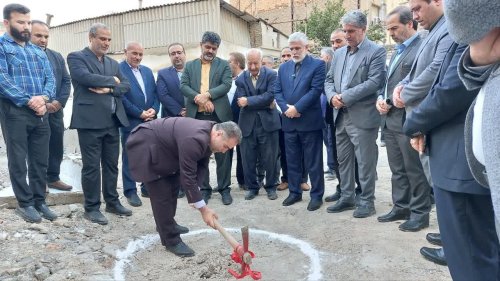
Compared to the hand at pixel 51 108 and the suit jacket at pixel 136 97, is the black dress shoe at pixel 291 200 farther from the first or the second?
the hand at pixel 51 108

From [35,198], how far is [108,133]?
1.11 metres

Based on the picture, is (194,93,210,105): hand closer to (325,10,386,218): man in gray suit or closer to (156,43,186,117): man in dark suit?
(156,43,186,117): man in dark suit

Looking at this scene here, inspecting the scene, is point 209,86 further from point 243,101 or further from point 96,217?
point 96,217

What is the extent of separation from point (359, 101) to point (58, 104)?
12.9ft

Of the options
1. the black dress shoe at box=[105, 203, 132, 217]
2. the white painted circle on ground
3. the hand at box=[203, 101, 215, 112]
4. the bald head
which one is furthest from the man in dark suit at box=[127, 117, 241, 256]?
the bald head

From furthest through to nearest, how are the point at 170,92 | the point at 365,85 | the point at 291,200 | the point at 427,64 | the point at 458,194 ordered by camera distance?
the point at 170,92
the point at 291,200
the point at 365,85
the point at 427,64
the point at 458,194

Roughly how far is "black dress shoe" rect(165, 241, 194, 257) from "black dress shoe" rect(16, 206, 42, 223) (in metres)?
1.56

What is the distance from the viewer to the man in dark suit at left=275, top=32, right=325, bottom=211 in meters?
5.22

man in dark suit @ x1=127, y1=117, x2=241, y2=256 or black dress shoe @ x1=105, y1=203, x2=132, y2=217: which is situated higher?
man in dark suit @ x1=127, y1=117, x2=241, y2=256

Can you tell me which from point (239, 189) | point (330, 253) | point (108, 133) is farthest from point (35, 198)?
point (330, 253)

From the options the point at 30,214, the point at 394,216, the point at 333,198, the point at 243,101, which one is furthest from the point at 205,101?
the point at 394,216

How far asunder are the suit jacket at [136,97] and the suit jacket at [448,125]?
160 inches

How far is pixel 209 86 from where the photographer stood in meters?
5.61

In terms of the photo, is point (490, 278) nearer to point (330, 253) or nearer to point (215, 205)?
point (330, 253)
